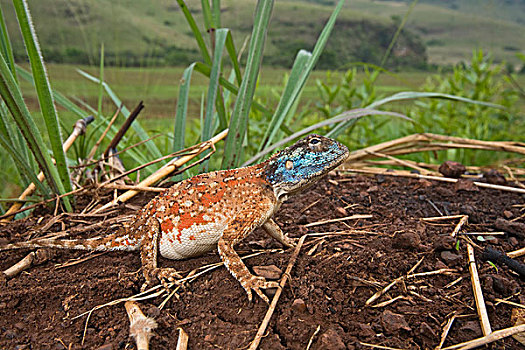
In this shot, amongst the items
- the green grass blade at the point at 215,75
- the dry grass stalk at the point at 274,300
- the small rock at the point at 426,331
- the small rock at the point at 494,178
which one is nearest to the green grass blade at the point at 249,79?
the green grass blade at the point at 215,75

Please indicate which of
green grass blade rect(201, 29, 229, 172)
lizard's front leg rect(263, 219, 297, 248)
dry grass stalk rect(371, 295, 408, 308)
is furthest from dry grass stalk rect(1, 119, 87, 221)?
dry grass stalk rect(371, 295, 408, 308)

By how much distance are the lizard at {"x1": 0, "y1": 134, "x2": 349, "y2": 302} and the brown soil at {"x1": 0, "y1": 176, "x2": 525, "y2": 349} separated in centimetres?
12

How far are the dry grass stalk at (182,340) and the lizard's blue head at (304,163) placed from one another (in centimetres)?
102

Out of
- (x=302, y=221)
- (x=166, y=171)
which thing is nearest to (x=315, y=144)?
(x=302, y=221)

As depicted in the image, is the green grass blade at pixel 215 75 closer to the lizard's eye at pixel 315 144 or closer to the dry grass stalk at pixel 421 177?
the lizard's eye at pixel 315 144

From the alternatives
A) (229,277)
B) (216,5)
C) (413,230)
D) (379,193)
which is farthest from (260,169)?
(216,5)

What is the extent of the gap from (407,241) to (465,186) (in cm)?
136

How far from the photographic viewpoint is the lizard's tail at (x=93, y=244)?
2578 millimetres

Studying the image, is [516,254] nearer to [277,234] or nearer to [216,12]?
[277,234]

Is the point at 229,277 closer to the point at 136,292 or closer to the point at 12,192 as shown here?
the point at 136,292

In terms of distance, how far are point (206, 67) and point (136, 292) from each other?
6.38 feet

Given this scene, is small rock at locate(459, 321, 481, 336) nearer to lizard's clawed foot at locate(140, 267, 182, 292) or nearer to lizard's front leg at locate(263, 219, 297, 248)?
lizard's front leg at locate(263, 219, 297, 248)

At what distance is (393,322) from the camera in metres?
1.93

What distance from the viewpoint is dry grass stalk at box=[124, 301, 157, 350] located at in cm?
181
